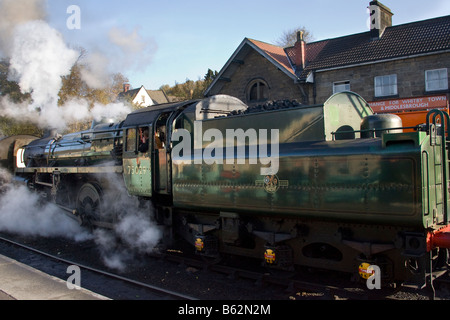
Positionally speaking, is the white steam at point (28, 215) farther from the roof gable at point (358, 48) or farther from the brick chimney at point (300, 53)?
the brick chimney at point (300, 53)

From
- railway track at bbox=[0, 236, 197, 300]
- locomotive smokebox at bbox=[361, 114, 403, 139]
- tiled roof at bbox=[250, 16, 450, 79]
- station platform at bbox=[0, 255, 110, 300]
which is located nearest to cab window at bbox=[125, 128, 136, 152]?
railway track at bbox=[0, 236, 197, 300]

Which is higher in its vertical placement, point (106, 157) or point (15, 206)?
point (106, 157)

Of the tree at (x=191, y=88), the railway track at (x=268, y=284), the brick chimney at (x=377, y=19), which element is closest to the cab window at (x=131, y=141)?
the railway track at (x=268, y=284)

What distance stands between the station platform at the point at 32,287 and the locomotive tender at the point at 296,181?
84.9 inches

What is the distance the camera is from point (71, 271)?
723cm

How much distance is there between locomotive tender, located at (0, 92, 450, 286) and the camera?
14.4ft

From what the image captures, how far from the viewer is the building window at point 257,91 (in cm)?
2013

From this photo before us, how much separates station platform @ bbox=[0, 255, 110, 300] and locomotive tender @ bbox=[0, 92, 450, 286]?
7.07 ft

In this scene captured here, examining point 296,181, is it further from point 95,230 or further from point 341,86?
point 341,86

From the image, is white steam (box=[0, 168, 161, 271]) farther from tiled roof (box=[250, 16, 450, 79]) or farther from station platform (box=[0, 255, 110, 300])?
tiled roof (box=[250, 16, 450, 79])

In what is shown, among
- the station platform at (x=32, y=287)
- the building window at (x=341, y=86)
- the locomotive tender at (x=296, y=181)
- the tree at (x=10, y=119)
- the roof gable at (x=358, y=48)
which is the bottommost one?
the station platform at (x=32, y=287)

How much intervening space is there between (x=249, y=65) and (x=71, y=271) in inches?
618
